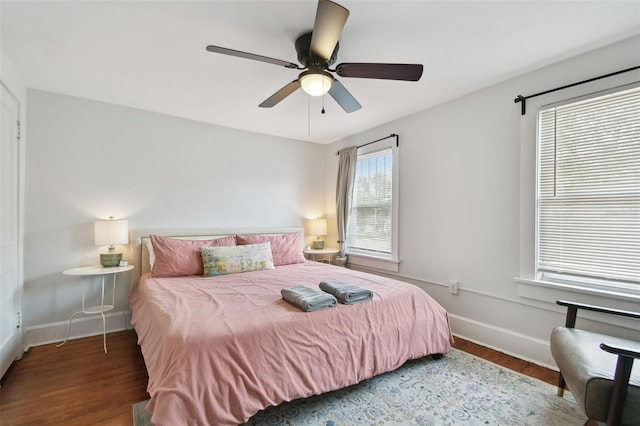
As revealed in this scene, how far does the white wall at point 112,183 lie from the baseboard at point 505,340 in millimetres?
2750

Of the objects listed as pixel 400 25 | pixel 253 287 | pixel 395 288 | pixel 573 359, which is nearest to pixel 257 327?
pixel 253 287

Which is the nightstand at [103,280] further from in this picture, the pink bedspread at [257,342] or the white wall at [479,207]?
the white wall at [479,207]

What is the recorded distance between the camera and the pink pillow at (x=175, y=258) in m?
2.87

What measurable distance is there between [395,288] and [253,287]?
119cm

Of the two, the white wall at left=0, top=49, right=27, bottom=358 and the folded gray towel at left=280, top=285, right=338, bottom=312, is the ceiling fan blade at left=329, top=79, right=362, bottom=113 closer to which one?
the folded gray towel at left=280, top=285, right=338, bottom=312

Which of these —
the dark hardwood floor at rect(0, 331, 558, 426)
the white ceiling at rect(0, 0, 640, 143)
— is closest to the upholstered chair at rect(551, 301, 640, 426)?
the dark hardwood floor at rect(0, 331, 558, 426)

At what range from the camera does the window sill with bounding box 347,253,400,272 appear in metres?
3.61

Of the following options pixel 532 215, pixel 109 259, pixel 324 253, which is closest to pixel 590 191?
pixel 532 215

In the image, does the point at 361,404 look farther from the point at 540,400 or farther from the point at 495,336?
the point at 495,336

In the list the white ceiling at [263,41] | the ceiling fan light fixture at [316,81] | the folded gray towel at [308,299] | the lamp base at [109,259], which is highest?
the white ceiling at [263,41]

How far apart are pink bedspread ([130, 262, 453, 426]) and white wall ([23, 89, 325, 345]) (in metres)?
1.05

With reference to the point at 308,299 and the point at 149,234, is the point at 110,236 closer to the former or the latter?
the point at 149,234

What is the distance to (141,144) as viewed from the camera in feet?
10.9

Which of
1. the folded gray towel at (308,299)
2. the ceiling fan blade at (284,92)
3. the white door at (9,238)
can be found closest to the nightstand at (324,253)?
the folded gray towel at (308,299)
